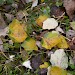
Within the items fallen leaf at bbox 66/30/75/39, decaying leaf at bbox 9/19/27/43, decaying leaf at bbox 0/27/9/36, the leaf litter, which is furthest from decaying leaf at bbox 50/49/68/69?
decaying leaf at bbox 0/27/9/36

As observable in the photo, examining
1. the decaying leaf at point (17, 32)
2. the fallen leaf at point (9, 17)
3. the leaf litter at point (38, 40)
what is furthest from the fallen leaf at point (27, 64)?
the fallen leaf at point (9, 17)

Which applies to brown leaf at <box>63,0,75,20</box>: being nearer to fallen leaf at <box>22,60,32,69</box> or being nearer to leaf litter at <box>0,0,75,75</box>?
leaf litter at <box>0,0,75,75</box>

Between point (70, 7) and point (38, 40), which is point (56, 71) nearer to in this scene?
point (38, 40)

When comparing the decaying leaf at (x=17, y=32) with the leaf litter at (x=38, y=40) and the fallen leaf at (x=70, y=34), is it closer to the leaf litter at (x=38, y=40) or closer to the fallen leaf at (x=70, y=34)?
the leaf litter at (x=38, y=40)

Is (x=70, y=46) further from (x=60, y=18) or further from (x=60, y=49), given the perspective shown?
(x=60, y=18)

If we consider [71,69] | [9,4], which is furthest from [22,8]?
[71,69]
